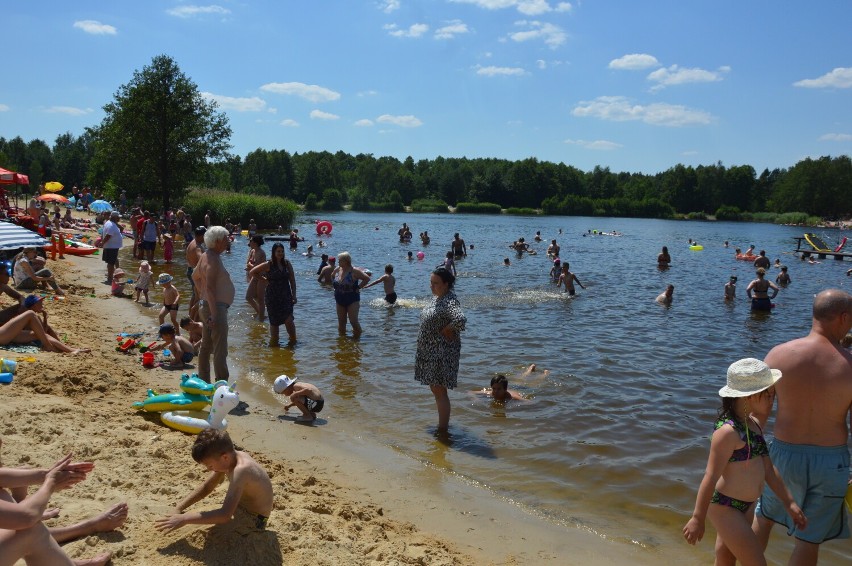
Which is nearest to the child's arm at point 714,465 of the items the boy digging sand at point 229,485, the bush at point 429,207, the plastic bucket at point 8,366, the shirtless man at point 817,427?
the shirtless man at point 817,427

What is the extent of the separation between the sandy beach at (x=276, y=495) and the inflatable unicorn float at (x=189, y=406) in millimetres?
135

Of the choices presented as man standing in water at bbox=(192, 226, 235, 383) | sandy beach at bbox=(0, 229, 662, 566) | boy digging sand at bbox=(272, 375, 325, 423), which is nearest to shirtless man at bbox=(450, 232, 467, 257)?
boy digging sand at bbox=(272, 375, 325, 423)

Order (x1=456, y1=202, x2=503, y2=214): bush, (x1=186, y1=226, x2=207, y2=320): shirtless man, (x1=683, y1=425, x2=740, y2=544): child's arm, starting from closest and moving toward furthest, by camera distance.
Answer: (x1=683, y1=425, x2=740, y2=544): child's arm < (x1=186, y1=226, x2=207, y2=320): shirtless man < (x1=456, y1=202, x2=503, y2=214): bush

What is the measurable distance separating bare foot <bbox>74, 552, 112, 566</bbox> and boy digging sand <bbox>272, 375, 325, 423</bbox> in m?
3.96

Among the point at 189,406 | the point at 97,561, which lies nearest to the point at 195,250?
the point at 189,406

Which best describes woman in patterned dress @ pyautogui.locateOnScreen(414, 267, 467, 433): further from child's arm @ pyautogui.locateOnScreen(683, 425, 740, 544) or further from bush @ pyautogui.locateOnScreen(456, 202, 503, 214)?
bush @ pyautogui.locateOnScreen(456, 202, 503, 214)

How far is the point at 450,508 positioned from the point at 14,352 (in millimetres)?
6037

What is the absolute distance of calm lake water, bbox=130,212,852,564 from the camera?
6.29 m

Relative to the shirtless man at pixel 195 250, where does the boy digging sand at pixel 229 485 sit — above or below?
below

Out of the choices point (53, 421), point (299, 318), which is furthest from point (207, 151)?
point (53, 421)

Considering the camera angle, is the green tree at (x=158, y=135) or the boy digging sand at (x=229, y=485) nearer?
the boy digging sand at (x=229, y=485)

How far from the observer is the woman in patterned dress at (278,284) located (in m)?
10.5

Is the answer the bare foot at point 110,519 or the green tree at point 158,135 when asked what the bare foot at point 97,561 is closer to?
the bare foot at point 110,519

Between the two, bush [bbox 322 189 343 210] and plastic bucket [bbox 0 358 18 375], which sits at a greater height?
bush [bbox 322 189 343 210]
